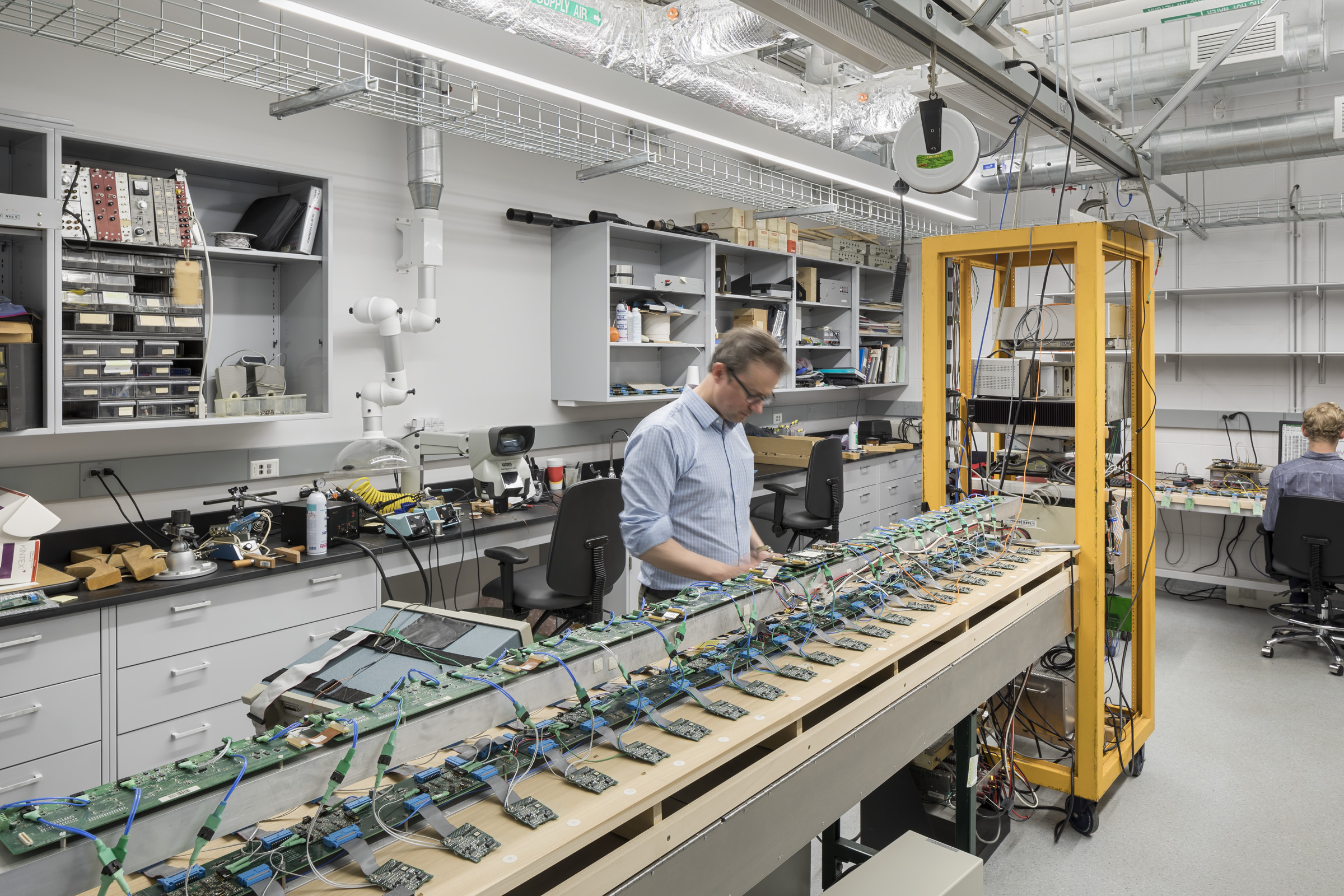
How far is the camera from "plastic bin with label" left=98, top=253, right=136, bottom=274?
2.54m

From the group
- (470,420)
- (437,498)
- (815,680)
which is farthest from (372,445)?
(815,680)

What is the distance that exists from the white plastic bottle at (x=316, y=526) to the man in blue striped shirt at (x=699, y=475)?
121cm

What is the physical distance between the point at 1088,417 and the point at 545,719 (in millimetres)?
1886

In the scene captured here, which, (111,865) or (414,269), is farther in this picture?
(414,269)

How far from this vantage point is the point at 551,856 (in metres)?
1.00

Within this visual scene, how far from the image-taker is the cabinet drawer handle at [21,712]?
7.07 feet

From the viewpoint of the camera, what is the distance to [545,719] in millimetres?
1397

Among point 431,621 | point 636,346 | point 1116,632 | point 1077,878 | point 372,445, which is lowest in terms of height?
point 1077,878

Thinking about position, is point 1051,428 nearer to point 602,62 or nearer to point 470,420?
point 602,62

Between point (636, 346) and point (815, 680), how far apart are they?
10.3 ft

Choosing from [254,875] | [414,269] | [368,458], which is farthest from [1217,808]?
[414,269]

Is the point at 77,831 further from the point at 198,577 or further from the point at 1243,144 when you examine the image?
the point at 1243,144

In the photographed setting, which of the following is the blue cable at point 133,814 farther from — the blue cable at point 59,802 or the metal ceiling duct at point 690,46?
the metal ceiling duct at point 690,46

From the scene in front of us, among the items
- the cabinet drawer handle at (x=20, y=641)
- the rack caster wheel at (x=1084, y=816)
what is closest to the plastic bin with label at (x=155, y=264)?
the cabinet drawer handle at (x=20, y=641)
